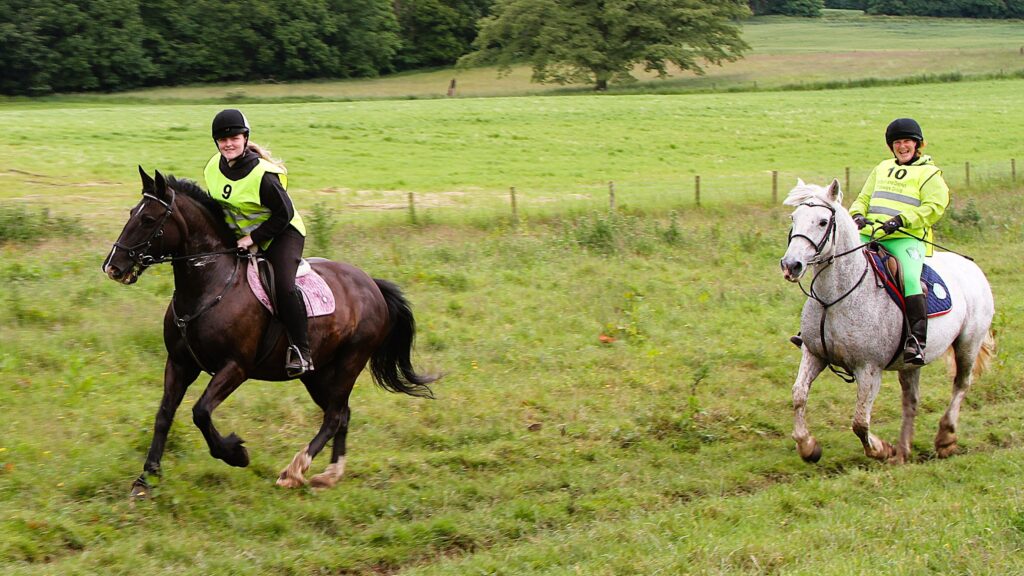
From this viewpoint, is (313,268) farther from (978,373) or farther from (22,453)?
(978,373)

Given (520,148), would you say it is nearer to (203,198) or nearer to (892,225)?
(892,225)

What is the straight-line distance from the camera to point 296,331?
26.1 feet

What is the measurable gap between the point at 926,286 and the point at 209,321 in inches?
245

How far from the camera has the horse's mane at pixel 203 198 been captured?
7730 millimetres

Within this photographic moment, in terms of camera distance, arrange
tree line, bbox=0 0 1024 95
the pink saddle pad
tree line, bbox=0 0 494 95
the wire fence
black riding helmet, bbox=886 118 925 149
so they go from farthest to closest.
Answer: tree line, bbox=0 0 1024 95
tree line, bbox=0 0 494 95
the wire fence
black riding helmet, bbox=886 118 925 149
the pink saddle pad

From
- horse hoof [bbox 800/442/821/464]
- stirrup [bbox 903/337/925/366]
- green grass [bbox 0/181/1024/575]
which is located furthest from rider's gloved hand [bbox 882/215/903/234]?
green grass [bbox 0/181/1024/575]

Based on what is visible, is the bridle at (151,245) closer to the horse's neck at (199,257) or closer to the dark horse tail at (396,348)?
the horse's neck at (199,257)

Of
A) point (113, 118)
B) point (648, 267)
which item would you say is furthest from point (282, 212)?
point (113, 118)

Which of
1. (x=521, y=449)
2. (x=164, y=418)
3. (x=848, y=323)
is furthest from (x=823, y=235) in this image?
(x=164, y=418)

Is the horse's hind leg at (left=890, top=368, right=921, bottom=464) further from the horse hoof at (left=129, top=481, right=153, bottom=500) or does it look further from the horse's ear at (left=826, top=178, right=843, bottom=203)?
the horse hoof at (left=129, top=481, right=153, bottom=500)

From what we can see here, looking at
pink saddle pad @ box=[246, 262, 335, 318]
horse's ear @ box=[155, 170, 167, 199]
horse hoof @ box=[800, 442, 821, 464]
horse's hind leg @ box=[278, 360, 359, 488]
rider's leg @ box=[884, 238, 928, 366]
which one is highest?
horse's ear @ box=[155, 170, 167, 199]

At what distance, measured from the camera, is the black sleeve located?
25.5ft

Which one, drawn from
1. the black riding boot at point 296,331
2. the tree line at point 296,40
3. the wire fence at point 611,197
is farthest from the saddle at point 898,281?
the tree line at point 296,40

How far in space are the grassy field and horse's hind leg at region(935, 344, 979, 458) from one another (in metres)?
0.42
